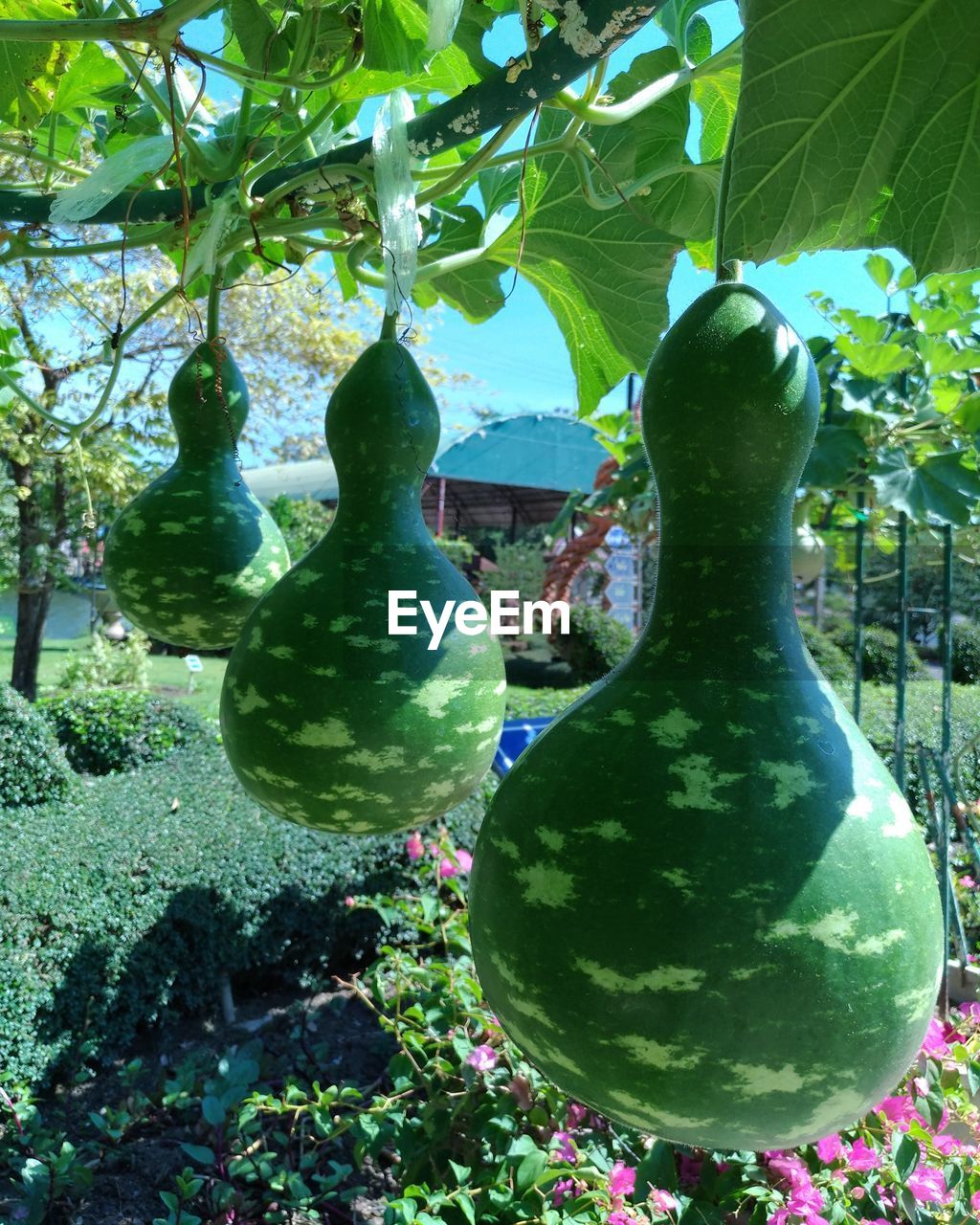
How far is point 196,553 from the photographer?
1.21 metres

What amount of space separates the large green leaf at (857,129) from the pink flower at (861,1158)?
5.45 feet

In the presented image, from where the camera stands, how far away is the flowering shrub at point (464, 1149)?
1.75 m

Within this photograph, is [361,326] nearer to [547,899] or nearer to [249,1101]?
[249,1101]

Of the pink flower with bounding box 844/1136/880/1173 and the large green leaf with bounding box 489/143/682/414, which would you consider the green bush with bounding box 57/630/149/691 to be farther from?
the large green leaf with bounding box 489/143/682/414

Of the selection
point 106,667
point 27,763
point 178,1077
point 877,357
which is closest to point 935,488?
point 877,357

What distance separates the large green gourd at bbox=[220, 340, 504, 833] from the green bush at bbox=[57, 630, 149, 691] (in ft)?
32.7

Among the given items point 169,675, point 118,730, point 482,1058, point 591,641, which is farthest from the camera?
point 169,675

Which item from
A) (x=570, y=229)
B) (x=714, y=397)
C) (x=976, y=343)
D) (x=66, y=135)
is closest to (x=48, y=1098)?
(x=66, y=135)

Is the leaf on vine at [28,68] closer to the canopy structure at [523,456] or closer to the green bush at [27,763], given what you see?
the green bush at [27,763]

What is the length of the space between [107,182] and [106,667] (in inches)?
407

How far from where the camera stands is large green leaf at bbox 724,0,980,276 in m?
0.57

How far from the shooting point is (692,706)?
1.98 feet

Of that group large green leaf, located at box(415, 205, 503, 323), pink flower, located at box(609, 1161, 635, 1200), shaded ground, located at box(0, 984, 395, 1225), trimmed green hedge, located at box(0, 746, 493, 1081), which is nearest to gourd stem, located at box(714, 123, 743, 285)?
large green leaf, located at box(415, 205, 503, 323)

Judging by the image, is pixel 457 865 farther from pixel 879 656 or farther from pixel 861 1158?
pixel 879 656
